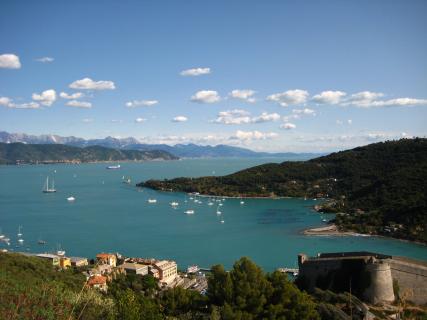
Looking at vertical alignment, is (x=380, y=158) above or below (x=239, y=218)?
above

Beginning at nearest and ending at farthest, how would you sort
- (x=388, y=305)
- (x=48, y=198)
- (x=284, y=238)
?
(x=388, y=305)
(x=284, y=238)
(x=48, y=198)

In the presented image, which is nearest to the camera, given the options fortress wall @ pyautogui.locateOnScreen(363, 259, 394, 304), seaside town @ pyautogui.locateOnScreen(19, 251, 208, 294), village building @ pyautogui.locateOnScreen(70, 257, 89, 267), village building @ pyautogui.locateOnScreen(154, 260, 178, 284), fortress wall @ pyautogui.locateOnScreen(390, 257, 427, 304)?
fortress wall @ pyautogui.locateOnScreen(363, 259, 394, 304)

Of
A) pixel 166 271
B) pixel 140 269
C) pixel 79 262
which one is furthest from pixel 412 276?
pixel 79 262

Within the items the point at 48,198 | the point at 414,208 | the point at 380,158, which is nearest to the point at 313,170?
the point at 380,158

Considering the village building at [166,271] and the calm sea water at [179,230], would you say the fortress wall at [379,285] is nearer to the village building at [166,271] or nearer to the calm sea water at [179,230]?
the village building at [166,271]

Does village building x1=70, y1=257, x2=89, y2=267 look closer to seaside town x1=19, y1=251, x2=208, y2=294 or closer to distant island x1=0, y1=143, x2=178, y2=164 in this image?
seaside town x1=19, y1=251, x2=208, y2=294

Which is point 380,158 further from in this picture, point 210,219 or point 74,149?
point 74,149

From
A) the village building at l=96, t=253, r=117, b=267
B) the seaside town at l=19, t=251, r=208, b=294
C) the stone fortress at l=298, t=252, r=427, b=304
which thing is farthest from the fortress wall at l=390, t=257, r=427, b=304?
the village building at l=96, t=253, r=117, b=267
